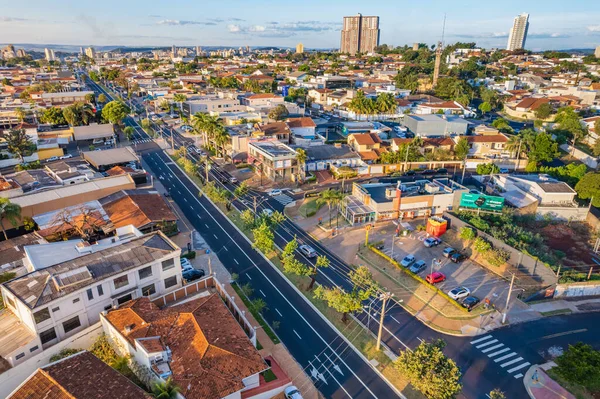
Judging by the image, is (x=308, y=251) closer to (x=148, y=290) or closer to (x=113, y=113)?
(x=148, y=290)

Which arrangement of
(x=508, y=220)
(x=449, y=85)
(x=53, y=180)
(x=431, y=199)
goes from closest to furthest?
(x=508, y=220) → (x=431, y=199) → (x=53, y=180) → (x=449, y=85)

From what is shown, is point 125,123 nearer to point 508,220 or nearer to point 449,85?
point 508,220

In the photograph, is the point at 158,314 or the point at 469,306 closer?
the point at 158,314

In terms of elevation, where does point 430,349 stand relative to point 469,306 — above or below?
above

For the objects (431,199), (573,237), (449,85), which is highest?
(449,85)

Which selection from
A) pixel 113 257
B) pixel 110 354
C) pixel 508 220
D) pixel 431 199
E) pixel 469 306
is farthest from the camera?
pixel 431 199

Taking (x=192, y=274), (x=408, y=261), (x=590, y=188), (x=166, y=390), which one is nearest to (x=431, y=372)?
(x=166, y=390)

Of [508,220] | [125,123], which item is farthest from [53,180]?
[508,220]
